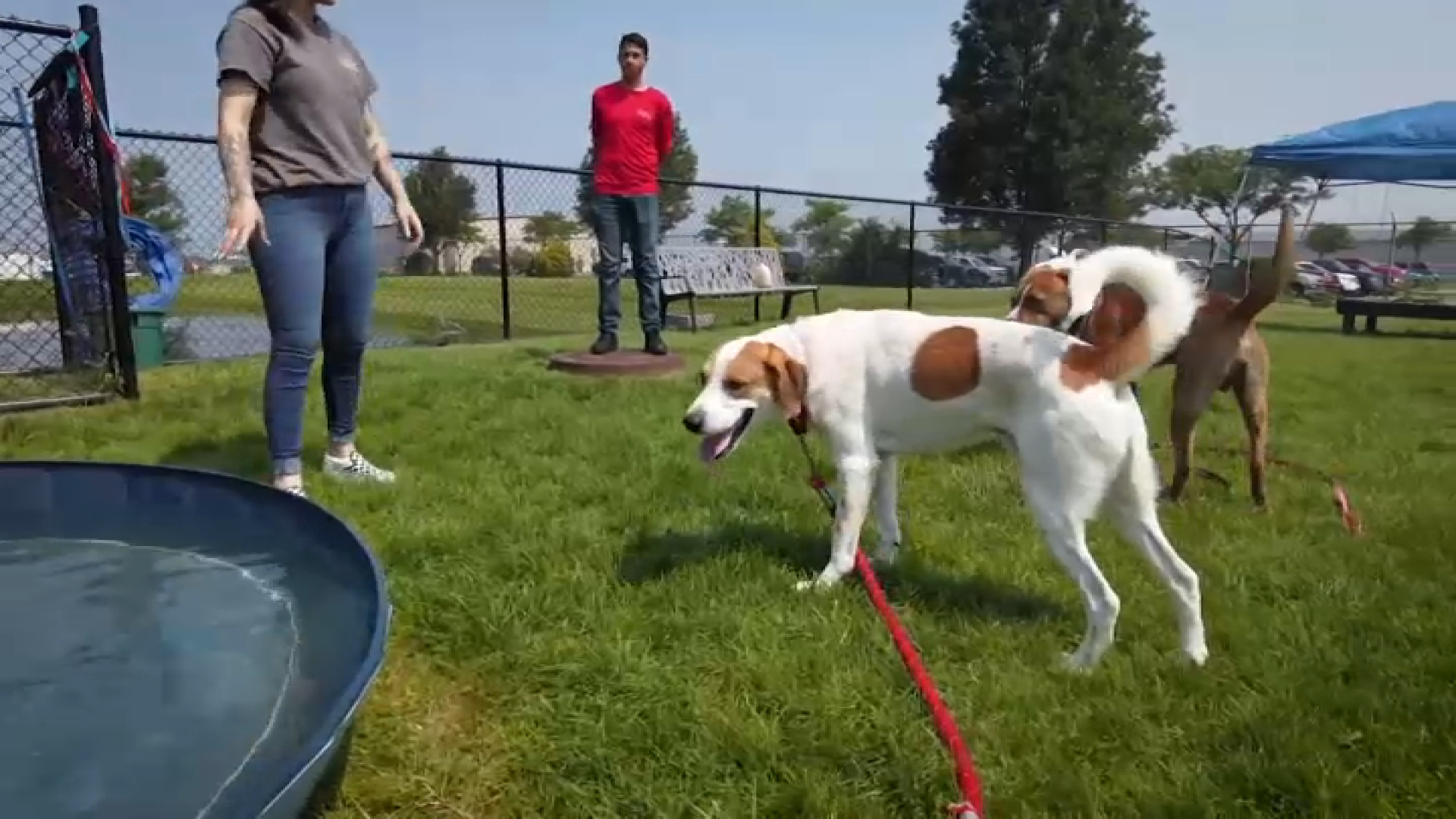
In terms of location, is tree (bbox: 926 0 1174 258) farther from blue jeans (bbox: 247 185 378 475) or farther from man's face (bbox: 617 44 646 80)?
blue jeans (bbox: 247 185 378 475)

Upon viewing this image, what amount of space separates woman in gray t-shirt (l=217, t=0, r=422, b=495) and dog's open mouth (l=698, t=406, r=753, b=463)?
4.92 ft

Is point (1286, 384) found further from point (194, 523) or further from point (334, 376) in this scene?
point (194, 523)

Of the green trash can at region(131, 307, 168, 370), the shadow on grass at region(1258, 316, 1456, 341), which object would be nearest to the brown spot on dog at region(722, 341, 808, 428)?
the green trash can at region(131, 307, 168, 370)

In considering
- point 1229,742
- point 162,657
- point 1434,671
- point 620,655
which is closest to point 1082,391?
point 1229,742

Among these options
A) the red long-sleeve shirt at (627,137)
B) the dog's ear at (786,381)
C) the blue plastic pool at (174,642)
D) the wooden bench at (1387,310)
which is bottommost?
the blue plastic pool at (174,642)

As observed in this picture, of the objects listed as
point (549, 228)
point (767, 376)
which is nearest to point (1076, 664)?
point (767, 376)

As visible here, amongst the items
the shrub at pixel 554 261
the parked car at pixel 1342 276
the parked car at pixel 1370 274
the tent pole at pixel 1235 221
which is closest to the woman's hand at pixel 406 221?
the shrub at pixel 554 261

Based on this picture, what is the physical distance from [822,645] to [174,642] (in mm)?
1651

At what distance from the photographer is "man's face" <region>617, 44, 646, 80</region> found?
22.0 feet

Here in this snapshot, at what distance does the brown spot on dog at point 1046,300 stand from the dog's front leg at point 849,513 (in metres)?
1.32

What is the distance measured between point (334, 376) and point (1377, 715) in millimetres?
3641

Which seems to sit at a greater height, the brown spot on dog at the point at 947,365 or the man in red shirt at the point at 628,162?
the man in red shirt at the point at 628,162

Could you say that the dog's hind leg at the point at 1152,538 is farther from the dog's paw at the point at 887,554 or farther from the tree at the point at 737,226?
the tree at the point at 737,226

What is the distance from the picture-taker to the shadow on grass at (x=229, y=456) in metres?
4.26
